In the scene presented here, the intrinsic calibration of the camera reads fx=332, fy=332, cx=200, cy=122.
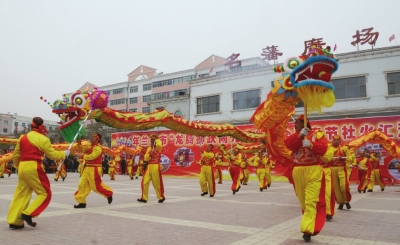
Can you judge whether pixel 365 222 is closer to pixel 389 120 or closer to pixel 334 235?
pixel 334 235

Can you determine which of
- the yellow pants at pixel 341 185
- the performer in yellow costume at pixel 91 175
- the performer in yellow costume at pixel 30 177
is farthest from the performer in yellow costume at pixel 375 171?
the performer in yellow costume at pixel 30 177

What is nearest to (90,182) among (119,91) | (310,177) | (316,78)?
(310,177)

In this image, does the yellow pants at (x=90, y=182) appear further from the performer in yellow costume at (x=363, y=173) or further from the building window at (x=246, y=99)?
the building window at (x=246, y=99)

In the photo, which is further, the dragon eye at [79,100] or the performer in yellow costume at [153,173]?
the performer in yellow costume at [153,173]

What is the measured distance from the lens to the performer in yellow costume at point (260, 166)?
1302 cm

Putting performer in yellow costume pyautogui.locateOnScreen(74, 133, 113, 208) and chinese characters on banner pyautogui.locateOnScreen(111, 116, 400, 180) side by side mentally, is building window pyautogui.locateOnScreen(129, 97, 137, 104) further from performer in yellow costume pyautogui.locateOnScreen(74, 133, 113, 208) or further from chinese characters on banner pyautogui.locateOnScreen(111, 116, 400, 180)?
performer in yellow costume pyautogui.locateOnScreen(74, 133, 113, 208)

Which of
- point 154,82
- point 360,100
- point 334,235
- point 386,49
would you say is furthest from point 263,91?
point 154,82

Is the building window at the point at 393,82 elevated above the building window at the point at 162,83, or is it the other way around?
the building window at the point at 162,83

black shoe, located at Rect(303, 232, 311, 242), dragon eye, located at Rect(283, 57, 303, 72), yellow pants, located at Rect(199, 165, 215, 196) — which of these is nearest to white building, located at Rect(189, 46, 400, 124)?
yellow pants, located at Rect(199, 165, 215, 196)

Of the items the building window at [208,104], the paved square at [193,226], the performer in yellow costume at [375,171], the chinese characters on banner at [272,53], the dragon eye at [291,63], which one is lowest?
the paved square at [193,226]

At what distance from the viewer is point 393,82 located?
1780 centimetres

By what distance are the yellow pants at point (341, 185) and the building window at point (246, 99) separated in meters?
14.1

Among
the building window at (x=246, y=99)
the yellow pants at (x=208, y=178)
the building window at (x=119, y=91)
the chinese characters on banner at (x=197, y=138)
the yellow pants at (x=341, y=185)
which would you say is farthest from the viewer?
the building window at (x=119, y=91)

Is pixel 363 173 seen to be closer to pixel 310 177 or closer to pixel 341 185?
pixel 341 185
